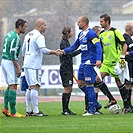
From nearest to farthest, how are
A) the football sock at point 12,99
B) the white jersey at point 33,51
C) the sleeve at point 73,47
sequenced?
the football sock at point 12,99 < the white jersey at point 33,51 < the sleeve at point 73,47

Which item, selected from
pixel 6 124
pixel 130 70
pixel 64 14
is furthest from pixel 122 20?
pixel 6 124

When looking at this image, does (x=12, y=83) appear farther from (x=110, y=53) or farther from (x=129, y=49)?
(x=129, y=49)

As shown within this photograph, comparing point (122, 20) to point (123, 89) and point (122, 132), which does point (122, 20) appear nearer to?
point (123, 89)

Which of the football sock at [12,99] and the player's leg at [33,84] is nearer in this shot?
the football sock at [12,99]

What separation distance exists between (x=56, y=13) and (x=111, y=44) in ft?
49.9

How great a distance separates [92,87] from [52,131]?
3.46 meters

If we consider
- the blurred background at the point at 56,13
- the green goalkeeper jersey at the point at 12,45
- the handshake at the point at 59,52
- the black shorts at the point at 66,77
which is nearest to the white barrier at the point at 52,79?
the blurred background at the point at 56,13

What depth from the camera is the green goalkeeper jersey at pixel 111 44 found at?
1438 cm

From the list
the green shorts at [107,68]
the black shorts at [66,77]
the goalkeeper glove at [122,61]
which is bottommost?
the black shorts at [66,77]

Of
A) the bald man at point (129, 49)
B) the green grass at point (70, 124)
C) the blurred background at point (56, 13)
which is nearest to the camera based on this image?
the green grass at point (70, 124)

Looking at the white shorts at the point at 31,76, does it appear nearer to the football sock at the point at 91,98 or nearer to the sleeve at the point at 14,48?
Answer: the sleeve at the point at 14,48

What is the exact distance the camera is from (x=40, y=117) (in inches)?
526

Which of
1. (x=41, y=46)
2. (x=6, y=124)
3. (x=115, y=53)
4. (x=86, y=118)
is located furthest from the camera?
(x=115, y=53)

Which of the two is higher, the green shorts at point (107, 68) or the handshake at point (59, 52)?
the handshake at point (59, 52)
